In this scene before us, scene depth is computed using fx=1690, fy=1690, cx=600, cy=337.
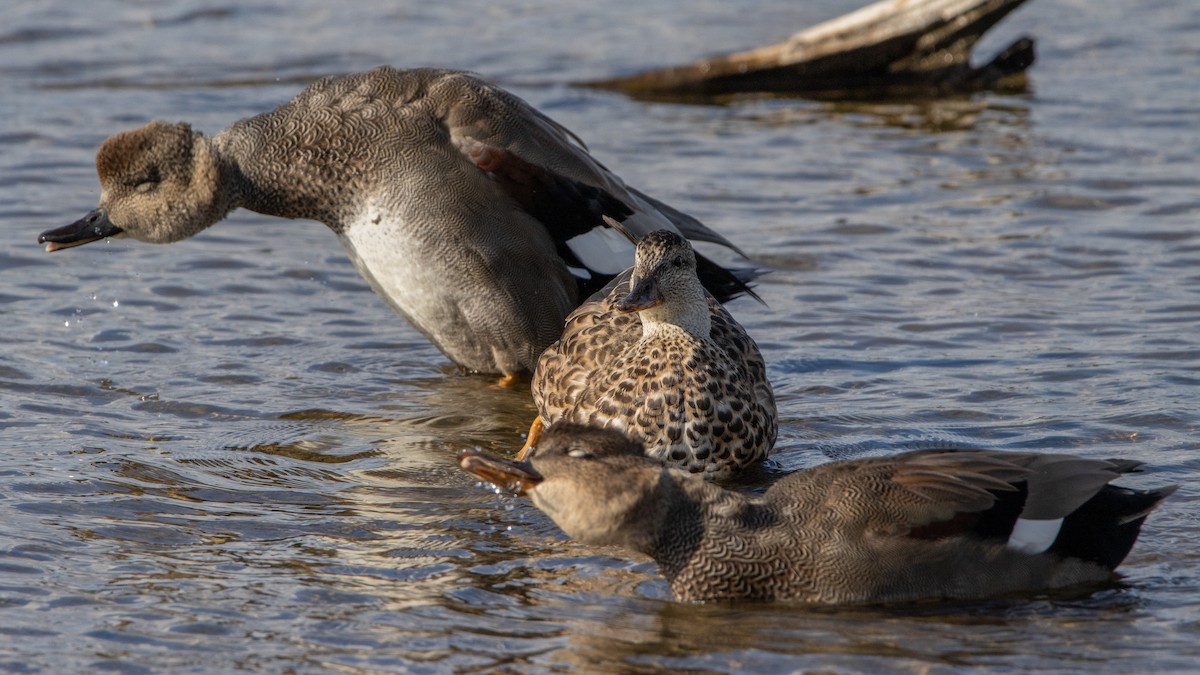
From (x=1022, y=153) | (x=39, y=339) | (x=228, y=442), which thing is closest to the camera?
(x=228, y=442)

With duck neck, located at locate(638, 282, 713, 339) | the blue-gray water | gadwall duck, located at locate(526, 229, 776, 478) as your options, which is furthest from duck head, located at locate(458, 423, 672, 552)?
duck neck, located at locate(638, 282, 713, 339)

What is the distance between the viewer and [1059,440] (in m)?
6.48

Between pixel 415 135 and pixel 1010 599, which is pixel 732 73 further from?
pixel 1010 599

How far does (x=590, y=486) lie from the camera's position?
487 centimetres

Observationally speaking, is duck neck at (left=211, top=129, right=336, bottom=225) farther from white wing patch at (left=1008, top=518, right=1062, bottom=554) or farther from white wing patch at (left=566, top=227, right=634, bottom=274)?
white wing patch at (left=1008, top=518, right=1062, bottom=554)


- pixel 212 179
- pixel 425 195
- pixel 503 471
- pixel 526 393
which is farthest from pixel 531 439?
pixel 212 179

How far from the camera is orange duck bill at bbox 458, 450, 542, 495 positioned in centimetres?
491

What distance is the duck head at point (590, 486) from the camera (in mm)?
4867

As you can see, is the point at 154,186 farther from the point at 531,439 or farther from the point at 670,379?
the point at 670,379

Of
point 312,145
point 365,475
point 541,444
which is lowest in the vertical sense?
point 365,475

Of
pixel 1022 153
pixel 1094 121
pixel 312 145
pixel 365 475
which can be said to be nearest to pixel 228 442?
pixel 365 475

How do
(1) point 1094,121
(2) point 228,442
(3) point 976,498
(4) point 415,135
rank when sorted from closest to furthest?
(3) point 976,498, (2) point 228,442, (4) point 415,135, (1) point 1094,121

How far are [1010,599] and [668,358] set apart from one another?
Result: 1632 mm

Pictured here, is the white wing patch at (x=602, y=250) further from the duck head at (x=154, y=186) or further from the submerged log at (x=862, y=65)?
the submerged log at (x=862, y=65)
